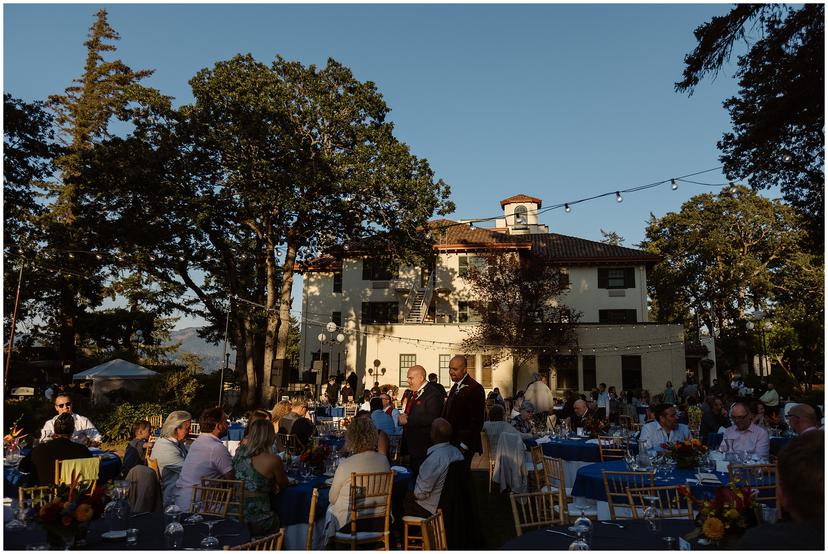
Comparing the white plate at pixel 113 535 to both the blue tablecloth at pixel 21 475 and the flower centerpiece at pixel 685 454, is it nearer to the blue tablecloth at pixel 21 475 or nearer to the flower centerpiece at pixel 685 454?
the blue tablecloth at pixel 21 475

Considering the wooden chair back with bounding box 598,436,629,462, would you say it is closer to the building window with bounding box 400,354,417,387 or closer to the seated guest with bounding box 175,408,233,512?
the seated guest with bounding box 175,408,233,512

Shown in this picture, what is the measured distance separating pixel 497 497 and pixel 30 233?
90.7ft

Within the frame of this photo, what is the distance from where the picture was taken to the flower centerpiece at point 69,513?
3.64 m

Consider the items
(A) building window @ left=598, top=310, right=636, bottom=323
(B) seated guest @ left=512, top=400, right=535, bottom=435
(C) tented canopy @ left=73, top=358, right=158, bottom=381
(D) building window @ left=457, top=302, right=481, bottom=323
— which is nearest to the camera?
(B) seated guest @ left=512, top=400, right=535, bottom=435

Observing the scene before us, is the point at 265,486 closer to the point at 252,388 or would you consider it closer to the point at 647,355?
the point at 252,388

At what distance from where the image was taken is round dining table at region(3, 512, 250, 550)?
3951mm

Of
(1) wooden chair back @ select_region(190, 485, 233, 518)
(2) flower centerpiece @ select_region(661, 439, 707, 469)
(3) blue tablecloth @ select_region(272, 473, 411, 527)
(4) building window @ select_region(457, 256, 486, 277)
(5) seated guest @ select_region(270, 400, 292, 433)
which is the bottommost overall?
(3) blue tablecloth @ select_region(272, 473, 411, 527)

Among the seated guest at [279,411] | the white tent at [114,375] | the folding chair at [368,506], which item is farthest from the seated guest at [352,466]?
the white tent at [114,375]

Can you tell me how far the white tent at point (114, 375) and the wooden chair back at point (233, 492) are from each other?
18.6m

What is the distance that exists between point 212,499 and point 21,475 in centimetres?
320

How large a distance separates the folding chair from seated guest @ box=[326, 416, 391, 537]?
0.07 m

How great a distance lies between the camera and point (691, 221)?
43906 millimetres

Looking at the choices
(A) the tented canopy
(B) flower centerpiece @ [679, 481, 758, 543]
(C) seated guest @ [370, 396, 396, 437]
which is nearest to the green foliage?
(C) seated guest @ [370, 396, 396, 437]

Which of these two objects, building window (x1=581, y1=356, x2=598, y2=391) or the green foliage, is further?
building window (x1=581, y1=356, x2=598, y2=391)
